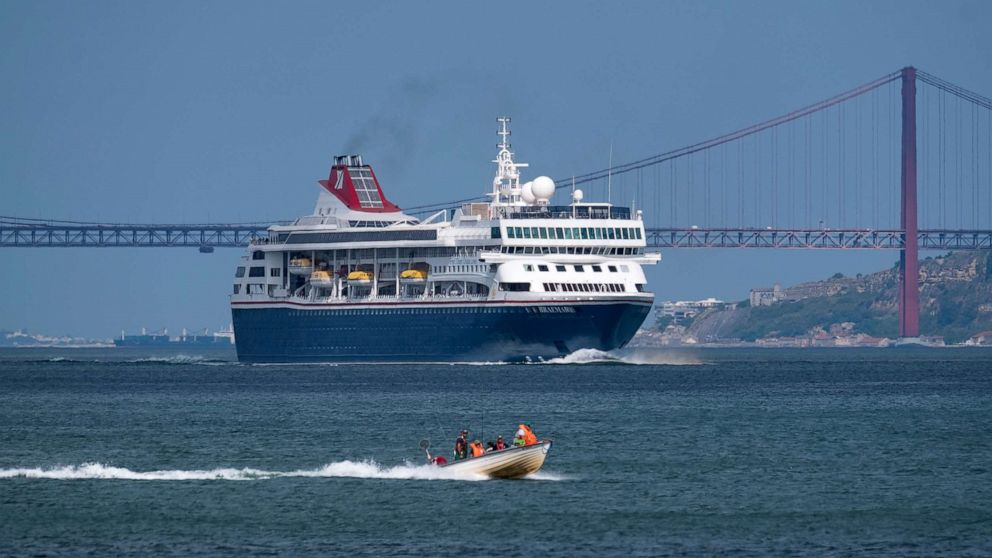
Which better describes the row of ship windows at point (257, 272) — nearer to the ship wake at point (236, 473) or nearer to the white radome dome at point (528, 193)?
the white radome dome at point (528, 193)

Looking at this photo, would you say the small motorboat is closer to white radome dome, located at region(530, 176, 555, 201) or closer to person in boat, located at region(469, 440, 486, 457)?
person in boat, located at region(469, 440, 486, 457)

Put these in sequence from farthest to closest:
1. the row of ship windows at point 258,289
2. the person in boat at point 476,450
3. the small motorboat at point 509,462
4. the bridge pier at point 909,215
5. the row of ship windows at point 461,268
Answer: the bridge pier at point 909,215 < the row of ship windows at point 258,289 < the row of ship windows at point 461,268 < the person in boat at point 476,450 < the small motorboat at point 509,462

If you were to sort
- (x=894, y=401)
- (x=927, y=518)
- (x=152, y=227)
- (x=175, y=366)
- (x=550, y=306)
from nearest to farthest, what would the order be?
(x=927, y=518), (x=894, y=401), (x=550, y=306), (x=175, y=366), (x=152, y=227)

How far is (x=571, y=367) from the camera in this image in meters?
91.3

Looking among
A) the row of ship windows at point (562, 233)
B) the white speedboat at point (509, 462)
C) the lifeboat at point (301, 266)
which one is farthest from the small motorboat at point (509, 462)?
the lifeboat at point (301, 266)

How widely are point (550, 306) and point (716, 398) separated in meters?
19.9

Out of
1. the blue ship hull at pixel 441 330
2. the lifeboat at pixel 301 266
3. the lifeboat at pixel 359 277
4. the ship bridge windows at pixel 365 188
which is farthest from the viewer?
the ship bridge windows at pixel 365 188

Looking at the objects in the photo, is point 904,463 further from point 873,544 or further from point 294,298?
point 294,298

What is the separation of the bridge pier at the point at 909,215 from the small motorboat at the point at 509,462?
393 ft

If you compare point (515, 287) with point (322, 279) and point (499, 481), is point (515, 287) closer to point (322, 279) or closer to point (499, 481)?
point (322, 279)

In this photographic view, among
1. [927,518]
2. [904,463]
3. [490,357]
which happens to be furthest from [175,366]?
[927,518]

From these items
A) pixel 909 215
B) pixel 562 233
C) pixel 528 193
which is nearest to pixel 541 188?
pixel 528 193

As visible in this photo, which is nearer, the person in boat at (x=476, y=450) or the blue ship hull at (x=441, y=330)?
the person in boat at (x=476, y=450)

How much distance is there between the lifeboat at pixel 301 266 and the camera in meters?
103
